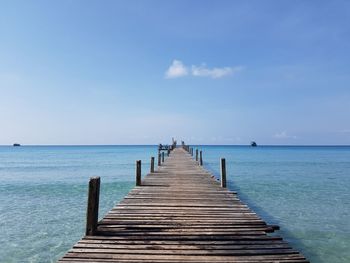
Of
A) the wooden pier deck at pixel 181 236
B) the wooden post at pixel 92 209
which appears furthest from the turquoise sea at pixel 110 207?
the wooden post at pixel 92 209

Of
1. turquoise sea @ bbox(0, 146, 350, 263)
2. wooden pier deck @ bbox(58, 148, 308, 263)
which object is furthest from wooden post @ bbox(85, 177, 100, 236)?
turquoise sea @ bbox(0, 146, 350, 263)

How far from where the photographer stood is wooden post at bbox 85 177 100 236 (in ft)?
23.6

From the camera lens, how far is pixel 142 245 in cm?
643

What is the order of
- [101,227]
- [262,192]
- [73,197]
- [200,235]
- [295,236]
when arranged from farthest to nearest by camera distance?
[262,192] < [73,197] < [295,236] < [101,227] < [200,235]

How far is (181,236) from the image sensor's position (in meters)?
7.02

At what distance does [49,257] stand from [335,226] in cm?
1082

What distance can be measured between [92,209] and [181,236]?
2.14 m

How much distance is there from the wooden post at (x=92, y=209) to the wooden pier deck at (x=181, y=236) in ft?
0.67

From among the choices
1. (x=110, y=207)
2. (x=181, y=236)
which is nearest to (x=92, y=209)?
(x=181, y=236)

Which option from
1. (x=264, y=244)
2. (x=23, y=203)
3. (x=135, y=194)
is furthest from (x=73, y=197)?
(x=264, y=244)

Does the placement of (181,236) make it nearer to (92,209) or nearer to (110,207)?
(92,209)

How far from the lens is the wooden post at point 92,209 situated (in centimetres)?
719

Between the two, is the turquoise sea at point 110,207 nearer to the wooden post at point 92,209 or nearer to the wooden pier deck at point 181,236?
the wooden pier deck at point 181,236

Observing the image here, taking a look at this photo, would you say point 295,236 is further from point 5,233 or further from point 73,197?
point 73,197
